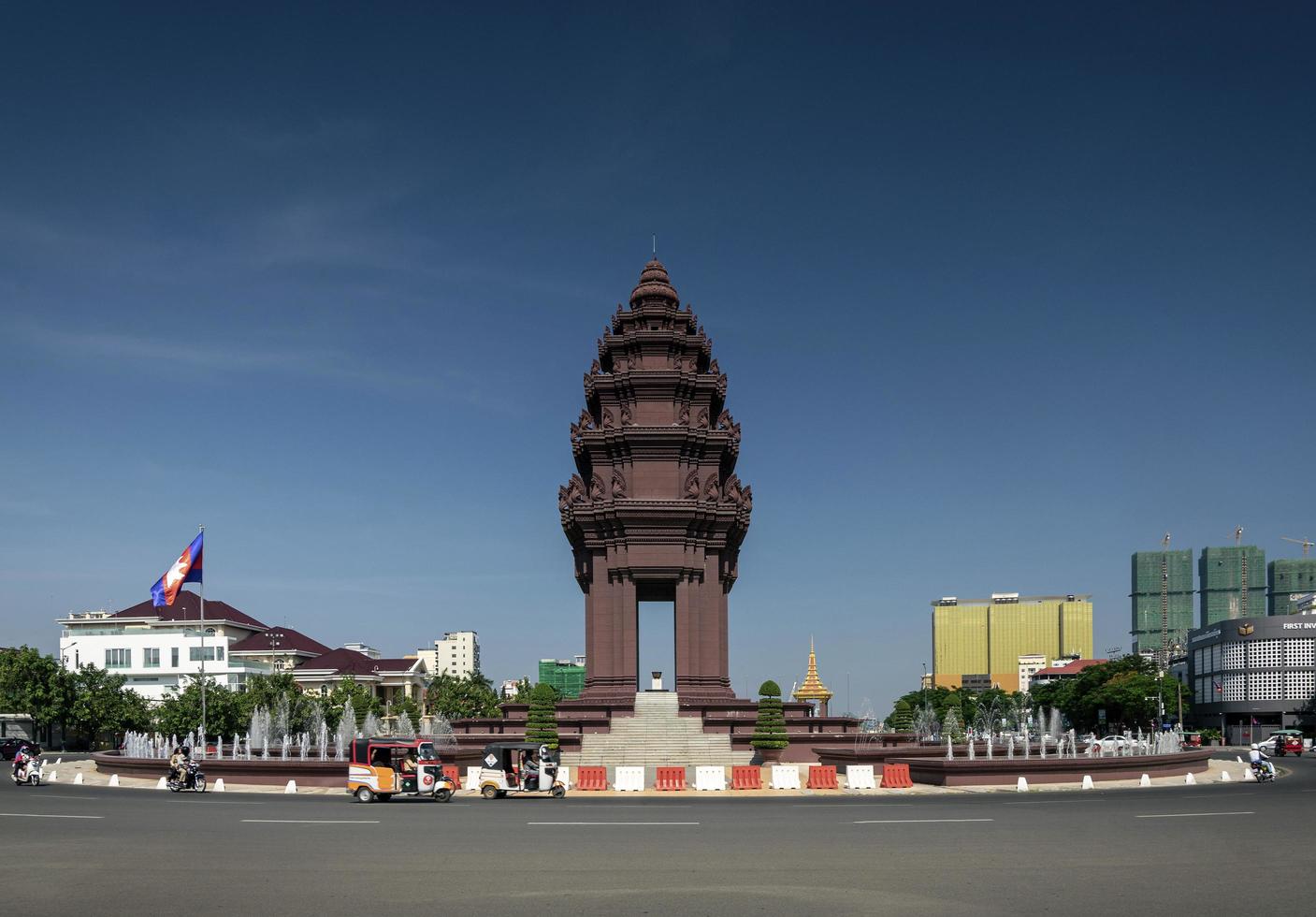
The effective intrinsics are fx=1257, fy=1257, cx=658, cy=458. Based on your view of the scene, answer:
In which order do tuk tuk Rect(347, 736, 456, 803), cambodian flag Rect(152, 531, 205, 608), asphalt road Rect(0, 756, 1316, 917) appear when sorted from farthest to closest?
cambodian flag Rect(152, 531, 205, 608)
tuk tuk Rect(347, 736, 456, 803)
asphalt road Rect(0, 756, 1316, 917)

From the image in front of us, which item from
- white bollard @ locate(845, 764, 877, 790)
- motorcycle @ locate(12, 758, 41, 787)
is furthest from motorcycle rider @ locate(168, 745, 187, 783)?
white bollard @ locate(845, 764, 877, 790)

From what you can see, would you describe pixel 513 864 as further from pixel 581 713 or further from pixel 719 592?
pixel 719 592

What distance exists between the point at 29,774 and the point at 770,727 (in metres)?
29.5

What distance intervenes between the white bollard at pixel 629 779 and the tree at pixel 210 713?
40.7 meters

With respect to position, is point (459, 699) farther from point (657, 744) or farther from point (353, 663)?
point (657, 744)

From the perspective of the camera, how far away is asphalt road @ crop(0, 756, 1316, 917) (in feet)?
56.4

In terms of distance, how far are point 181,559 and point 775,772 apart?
1055 inches

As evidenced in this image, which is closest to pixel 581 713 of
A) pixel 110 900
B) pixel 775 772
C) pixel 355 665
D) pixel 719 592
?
pixel 719 592

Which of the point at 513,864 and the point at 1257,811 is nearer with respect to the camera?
the point at 513,864

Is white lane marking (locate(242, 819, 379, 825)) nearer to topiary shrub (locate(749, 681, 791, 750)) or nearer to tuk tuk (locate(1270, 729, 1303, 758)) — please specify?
topiary shrub (locate(749, 681, 791, 750))

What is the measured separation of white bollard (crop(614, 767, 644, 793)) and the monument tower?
16.6 meters

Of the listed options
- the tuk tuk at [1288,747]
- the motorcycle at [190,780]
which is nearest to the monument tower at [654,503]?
the motorcycle at [190,780]

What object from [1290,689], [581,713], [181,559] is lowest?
[1290,689]

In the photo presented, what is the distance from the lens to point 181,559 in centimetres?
5322
